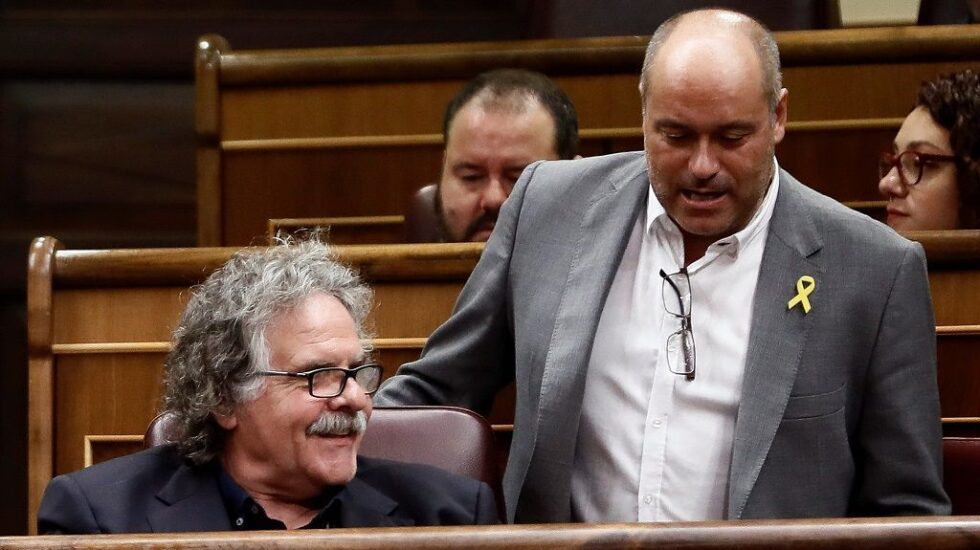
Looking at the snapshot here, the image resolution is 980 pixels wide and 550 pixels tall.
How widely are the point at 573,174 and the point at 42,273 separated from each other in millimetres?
510

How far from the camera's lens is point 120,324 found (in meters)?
1.38

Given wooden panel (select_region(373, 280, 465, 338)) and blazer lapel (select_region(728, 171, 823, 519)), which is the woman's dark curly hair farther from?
wooden panel (select_region(373, 280, 465, 338))

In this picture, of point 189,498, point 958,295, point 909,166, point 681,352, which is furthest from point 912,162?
point 189,498

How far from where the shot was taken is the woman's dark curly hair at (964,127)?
144 centimetres

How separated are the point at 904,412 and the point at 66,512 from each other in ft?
1.96

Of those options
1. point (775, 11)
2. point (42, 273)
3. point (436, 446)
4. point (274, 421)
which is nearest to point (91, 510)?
point (274, 421)

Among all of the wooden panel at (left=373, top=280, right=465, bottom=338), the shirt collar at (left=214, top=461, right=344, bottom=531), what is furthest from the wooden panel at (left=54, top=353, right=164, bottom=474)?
the shirt collar at (left=214, top=461, right=344, bottom=531)

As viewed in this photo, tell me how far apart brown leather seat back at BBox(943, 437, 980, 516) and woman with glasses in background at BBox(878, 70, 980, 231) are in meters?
0.38

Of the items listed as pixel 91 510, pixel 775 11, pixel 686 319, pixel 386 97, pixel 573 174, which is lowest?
pixel 91 510

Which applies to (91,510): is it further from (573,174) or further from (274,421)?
(573,174)

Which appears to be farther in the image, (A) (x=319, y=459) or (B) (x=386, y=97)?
(B) (x=386, y=97)

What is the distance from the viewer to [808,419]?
3.53 ft

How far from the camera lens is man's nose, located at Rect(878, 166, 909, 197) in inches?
58.1

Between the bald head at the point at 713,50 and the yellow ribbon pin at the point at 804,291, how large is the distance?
0.13m
